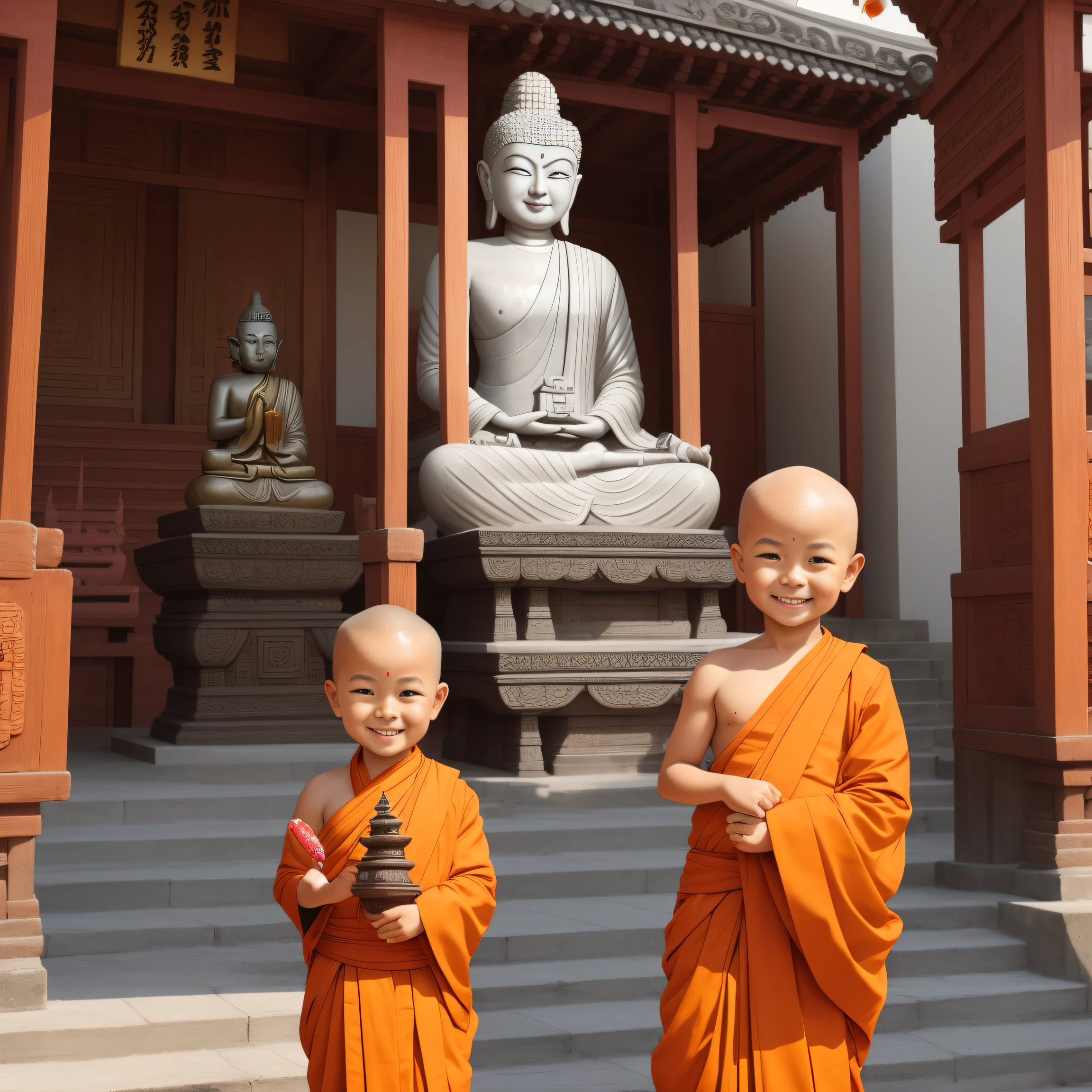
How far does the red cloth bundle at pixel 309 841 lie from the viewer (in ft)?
6.75

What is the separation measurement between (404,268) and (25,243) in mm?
1807

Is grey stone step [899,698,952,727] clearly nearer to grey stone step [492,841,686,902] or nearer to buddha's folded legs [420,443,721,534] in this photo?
buddha's folded legs [420,443,721,534]

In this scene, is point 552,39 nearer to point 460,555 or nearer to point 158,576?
point 460,555

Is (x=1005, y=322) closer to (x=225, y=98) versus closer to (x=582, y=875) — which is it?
(x=225, y=98)

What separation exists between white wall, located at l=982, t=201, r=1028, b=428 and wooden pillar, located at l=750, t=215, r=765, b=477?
5.24ft

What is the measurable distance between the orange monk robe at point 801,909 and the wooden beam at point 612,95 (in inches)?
239

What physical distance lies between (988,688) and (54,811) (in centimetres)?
368

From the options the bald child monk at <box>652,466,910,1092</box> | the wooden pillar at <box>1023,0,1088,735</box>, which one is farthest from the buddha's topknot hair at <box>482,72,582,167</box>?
the bald child monk at <box>652,466,910,1092</box>

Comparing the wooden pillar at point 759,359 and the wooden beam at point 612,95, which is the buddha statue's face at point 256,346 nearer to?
the wooden beam at point 612,95

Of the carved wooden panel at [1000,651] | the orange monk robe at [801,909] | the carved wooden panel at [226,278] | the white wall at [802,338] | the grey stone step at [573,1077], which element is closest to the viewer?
the orange monk robe at [801,909]

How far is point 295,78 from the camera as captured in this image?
8703 millimetres

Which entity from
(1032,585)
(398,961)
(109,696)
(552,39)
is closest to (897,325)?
(552,39)

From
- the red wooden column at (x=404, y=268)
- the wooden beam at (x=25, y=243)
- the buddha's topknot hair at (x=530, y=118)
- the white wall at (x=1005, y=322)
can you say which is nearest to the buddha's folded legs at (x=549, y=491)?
the red wooden column at (x=404, y=268)

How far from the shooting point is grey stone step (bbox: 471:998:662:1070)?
349 centimetres
